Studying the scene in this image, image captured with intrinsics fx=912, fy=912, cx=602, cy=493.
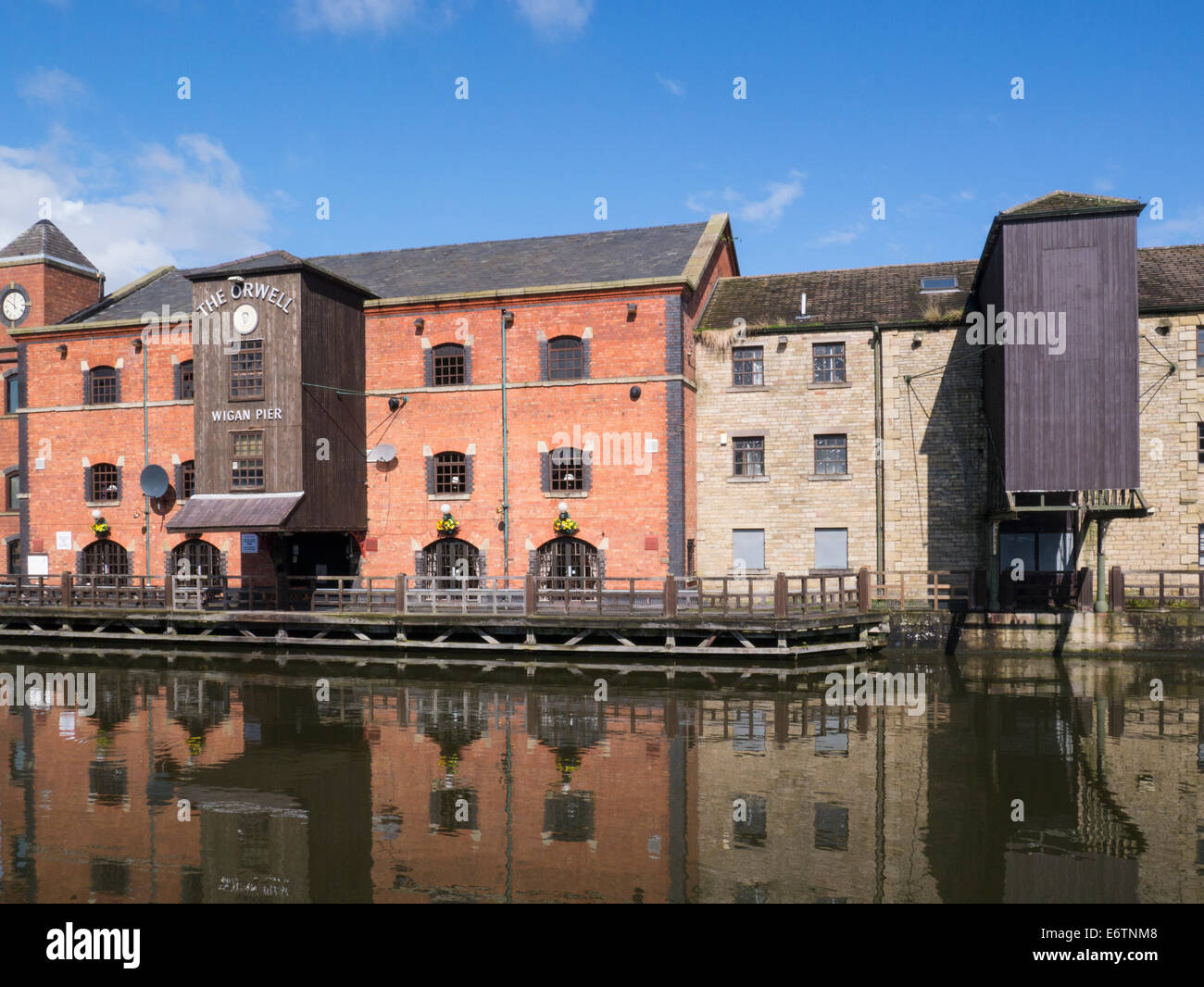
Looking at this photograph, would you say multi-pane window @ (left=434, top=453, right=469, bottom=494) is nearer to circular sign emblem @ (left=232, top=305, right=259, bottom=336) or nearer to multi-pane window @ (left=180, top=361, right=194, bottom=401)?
circular sign emblem @ (left=232, top=305, right=259, bottom=336)

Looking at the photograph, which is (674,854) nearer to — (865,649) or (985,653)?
(865,649)

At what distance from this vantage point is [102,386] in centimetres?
2794

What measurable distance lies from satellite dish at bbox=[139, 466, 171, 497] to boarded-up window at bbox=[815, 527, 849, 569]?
1872cm

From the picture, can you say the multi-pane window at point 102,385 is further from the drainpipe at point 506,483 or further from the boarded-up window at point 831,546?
the boarded-up window at point 831,546

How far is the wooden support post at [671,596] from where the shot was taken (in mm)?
20156

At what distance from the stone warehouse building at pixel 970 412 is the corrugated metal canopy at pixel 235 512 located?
11.4 m

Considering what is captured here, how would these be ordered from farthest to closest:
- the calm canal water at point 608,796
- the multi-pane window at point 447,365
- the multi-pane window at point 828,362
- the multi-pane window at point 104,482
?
1. the multi-pane window at point 104,482
2. the multi-pane window at point 447,365
3. the multi-pane window at point 828,362
4. the calm canal water at point 608,796

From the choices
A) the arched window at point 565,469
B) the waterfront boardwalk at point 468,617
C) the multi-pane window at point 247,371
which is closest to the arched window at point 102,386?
the waterfront boardwalk at point 468,617

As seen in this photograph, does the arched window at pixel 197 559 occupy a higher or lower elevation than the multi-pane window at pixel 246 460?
lower

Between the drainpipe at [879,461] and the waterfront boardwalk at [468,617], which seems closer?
the waterfront boardwalk at [468,617]

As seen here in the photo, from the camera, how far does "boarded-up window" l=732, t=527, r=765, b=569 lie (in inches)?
1009

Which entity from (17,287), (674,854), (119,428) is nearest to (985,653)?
(674,854)

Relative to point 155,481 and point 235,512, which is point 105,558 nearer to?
point 155,481

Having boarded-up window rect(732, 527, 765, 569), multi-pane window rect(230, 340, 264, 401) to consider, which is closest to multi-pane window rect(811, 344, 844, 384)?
→ boarded-up window rect(732, 527, 765, 569)
